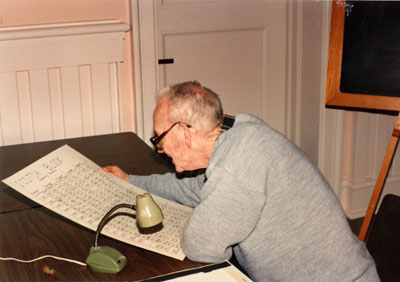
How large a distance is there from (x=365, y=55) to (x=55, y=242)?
1.97 meters

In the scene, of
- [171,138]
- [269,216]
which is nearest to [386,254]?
[269,216]

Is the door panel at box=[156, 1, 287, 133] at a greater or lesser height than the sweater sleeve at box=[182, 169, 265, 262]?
greater

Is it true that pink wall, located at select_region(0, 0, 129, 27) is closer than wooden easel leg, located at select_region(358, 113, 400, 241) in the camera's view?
Yes

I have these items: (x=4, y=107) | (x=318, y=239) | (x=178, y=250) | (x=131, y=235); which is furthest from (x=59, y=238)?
(x=4, y=107)

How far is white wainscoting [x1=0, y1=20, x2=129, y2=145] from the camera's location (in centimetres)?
266

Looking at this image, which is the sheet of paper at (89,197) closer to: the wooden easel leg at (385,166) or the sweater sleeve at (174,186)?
the sweater sleeve at (174,186)

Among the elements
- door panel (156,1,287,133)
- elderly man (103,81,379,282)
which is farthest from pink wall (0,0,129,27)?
elderly man (103,81,379,282)

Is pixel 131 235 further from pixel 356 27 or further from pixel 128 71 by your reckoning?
pixel 356 27

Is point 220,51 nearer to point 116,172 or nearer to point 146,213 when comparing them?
point 116,172

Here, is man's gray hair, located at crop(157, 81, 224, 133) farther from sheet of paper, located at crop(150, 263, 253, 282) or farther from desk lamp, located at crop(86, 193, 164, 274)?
sheet of paper, located at crop(150, 263, 253, 282)

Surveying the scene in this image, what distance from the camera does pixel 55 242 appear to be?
1627 millimetres

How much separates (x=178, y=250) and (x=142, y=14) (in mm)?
→ 1673

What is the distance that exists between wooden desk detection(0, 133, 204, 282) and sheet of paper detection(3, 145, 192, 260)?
1.5 inches

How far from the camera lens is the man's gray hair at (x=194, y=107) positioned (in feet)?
5.01
